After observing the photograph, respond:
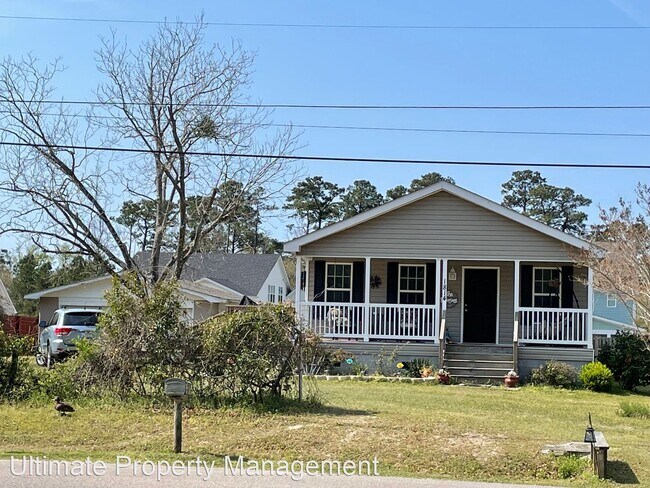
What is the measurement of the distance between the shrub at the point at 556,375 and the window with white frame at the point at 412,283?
4305 millimetres

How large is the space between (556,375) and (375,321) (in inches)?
193

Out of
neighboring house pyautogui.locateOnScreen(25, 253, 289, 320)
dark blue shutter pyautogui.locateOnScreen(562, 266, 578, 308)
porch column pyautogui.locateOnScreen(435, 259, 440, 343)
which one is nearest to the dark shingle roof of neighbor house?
neighboring house pyautogui.locateOnScreen(25, 253, 289, 320)

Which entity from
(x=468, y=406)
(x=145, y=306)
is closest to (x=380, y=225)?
(x=468, y=406)

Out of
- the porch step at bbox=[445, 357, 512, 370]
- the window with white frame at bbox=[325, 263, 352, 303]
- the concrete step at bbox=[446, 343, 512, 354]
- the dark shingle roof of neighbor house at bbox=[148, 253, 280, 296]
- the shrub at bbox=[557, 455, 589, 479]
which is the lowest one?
the shrub at bbox=[557, 455, 589, 479]

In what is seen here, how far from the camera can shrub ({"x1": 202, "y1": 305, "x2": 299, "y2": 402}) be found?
1235cm

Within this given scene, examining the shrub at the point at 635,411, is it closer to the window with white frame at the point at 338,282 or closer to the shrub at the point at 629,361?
the shrub at the point at 629,361

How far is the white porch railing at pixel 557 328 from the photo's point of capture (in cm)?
2002

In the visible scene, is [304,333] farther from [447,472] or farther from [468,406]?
[447,472]

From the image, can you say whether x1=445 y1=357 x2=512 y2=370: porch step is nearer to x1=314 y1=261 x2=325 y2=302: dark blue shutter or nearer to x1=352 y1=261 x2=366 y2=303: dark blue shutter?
x1=352 y1=261 x2=366 y2=303: dark blue shutter

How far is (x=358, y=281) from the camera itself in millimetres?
22297

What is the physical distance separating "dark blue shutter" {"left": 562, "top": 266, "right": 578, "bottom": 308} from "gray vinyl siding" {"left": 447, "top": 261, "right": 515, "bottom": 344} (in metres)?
1.41

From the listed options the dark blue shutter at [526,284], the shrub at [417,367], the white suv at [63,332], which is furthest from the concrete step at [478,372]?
the white suv at [63,332]

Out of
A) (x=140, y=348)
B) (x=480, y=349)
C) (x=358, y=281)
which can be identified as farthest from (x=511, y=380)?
(x=140, y=348)

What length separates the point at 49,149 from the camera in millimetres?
22625
